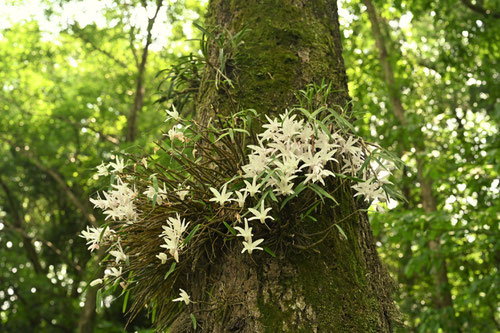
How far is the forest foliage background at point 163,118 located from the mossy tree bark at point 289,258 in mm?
3607

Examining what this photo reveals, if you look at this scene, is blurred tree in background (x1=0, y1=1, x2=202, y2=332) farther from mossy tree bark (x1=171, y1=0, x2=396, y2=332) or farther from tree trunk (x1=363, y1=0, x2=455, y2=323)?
mossy tree bark (x1=171, y1=0, x2=396, y2=332)

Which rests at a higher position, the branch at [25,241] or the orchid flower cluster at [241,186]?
the branch at [25,241]

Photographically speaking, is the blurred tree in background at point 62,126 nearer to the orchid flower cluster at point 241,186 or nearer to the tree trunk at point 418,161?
the tree trunk at point 418,161

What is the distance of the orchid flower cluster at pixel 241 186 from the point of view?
1.19 m

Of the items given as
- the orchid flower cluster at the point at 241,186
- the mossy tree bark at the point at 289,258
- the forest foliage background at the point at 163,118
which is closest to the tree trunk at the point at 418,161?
the forest foliage background at the point at 163,118

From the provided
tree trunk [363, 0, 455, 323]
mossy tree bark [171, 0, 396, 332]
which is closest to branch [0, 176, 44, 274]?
tree trunk [363, 0, 455, 323]

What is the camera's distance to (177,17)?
9.59m

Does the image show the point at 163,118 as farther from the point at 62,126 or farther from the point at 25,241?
the point at 25,241

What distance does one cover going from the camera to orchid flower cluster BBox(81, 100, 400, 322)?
119 centimetres

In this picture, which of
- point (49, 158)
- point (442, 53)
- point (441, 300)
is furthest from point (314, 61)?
point (49, 158)

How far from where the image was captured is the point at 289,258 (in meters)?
1.29

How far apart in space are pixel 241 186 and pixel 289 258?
258 millimetres

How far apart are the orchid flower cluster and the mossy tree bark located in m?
0.09

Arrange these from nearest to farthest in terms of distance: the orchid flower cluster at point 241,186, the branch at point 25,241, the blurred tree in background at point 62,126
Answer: the orchid flower cluster at point 241,186
the blurred tree in background at point 62,126
the branch at point 25,241
